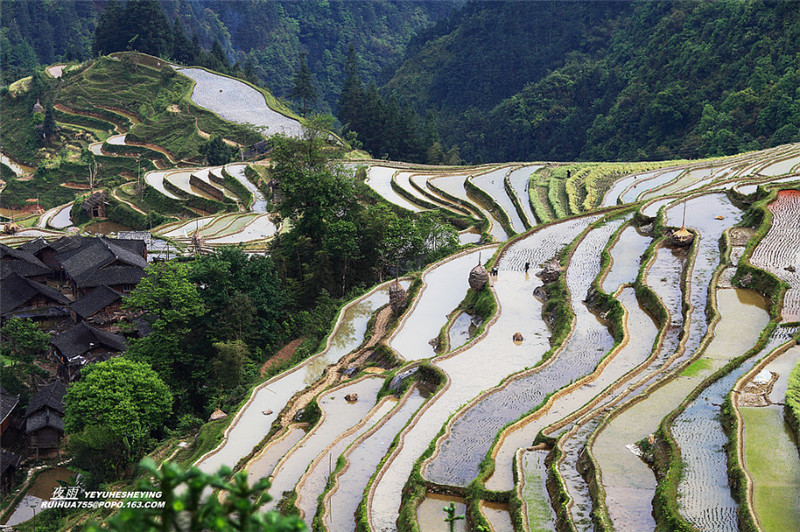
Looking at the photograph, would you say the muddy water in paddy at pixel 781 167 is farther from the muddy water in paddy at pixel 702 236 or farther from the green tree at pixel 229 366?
the green tree at pixel 229 366

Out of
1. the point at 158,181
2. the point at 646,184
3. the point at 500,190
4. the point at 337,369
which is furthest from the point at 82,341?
the point at 158,181

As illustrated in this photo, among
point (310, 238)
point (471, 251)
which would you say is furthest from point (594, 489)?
point (310, 238)

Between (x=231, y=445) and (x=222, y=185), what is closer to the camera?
(x=231, y=445)

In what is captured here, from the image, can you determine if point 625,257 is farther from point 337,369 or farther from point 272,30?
point 272,30

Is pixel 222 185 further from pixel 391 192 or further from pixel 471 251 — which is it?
pixel 471 251

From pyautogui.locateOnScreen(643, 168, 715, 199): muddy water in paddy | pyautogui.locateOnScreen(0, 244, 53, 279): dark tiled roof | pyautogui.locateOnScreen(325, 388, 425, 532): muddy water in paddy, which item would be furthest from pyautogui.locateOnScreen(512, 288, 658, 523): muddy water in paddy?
pyautogui.locateOnScreen(0, 244, 53, 279): dark tiled roof


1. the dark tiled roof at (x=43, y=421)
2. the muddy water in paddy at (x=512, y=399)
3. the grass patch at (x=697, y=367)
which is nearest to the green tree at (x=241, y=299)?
the dark tiled roof at (x=43, y=421)

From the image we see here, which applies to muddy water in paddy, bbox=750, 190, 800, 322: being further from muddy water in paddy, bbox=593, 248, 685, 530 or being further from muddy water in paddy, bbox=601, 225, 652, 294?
muddy water in paddy, bbox=593, 248, 685, 530
